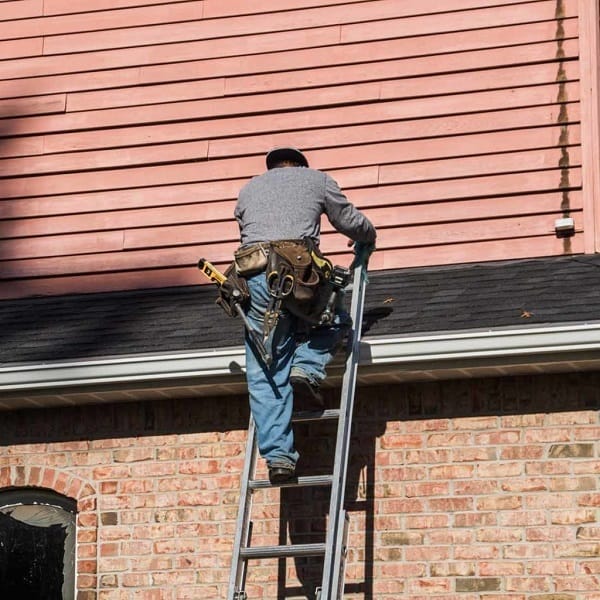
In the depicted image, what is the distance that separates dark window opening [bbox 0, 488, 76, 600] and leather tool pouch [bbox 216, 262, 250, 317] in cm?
175

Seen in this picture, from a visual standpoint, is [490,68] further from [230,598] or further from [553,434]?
[230,598]

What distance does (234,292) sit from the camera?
8.20m

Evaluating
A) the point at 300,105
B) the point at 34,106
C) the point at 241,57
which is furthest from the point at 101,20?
the point at 300,105

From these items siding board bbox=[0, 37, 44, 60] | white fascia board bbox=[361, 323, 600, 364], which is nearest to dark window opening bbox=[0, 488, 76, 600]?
white fascia board bbox=[361, 323, 600, 364]

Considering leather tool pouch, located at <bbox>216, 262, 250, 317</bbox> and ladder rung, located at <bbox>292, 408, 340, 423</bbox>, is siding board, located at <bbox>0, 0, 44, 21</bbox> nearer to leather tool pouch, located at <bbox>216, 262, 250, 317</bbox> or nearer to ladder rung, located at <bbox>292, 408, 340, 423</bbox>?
leather tool pouch, located at <bbox>216, 262, 250, 317</bbox>

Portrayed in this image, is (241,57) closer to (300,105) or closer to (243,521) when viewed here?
(300,105)

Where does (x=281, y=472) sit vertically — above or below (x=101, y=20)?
below

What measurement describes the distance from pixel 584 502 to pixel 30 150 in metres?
4.62

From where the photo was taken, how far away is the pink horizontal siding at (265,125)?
32.4 ft

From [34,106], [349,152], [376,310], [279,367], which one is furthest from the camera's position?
[34,106]

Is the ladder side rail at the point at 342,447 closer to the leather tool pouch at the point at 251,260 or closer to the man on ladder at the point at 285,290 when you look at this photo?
the man on ladder at the point at 285,290


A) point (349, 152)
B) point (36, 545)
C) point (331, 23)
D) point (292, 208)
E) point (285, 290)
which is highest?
point (331, 23)

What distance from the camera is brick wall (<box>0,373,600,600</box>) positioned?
8234mm

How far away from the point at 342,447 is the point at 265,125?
10.00 ft
